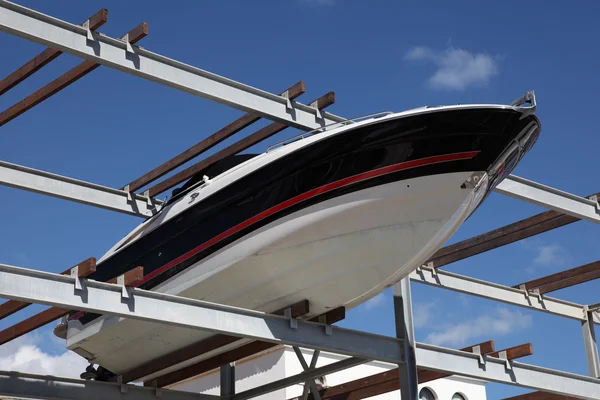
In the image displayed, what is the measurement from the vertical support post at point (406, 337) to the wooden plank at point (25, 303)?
3.03 meters

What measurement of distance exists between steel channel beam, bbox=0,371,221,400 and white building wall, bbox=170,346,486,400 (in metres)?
5.48

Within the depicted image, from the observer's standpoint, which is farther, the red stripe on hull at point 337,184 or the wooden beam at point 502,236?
the wooden beam at point 502,236

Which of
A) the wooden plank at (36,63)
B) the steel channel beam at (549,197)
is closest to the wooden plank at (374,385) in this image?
the steel channel beam at (549,197)

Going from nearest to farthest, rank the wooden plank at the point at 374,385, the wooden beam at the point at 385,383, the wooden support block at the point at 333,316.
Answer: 1. the wooden support block at the point at 333,316
2. the wooden beam at the point at 385,383
3. the wooden plank at the point at 374,385

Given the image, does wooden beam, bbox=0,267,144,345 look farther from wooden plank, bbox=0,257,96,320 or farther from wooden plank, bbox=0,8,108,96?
wooden plank, bbox=0,8,108,96

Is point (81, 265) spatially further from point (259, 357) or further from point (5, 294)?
point (259, 357)

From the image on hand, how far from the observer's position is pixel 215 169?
9.18 m

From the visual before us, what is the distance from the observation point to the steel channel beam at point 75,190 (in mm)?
9031

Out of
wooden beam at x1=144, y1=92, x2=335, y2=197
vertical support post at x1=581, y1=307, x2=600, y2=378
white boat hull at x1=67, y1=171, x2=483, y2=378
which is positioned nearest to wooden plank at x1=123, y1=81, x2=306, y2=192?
wooden beam at x1=144, y1=92, x2=335, y2=197

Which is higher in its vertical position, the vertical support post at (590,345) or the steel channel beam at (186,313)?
the vertical support post at (590,345)

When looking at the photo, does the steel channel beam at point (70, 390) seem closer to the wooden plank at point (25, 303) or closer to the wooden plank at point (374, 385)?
the wooden plank at point (25, 303)

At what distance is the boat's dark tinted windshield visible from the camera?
29.4 feet

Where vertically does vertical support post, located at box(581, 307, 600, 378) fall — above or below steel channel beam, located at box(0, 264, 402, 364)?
above

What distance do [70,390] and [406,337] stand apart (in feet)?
9.97
